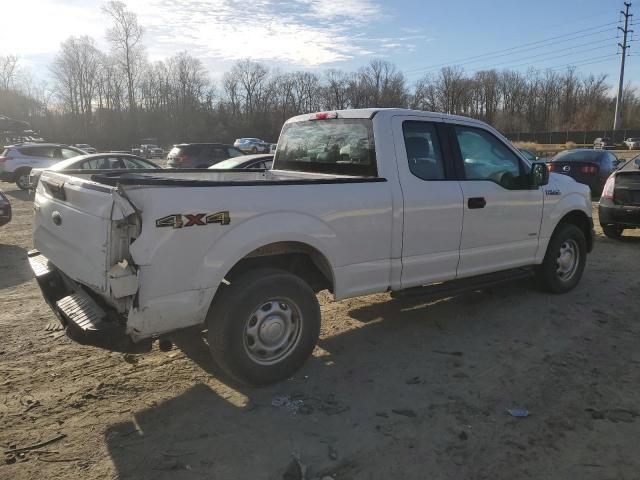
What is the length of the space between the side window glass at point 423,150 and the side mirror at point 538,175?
126 cm

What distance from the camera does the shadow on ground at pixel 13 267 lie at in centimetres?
686

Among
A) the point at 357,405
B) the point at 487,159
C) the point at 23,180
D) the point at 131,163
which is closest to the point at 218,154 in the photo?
the point at 131,163

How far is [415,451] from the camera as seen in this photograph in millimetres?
3115

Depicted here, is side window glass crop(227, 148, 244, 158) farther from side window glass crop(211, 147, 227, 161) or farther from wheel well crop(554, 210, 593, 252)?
wheel well crop(554, 210, 593, 252)

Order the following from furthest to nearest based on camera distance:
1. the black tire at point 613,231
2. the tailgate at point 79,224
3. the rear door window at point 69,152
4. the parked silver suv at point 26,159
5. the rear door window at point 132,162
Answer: the parked silver suv at point 26,159
the rear door window at point 69,152
the rear door window at point 132,162
the black tire at point 613,231
the tailgate at point 79,224

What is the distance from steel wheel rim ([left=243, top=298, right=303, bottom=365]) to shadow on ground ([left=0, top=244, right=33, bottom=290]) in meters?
4.48

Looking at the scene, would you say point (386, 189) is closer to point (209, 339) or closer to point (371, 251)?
point (371, 251)

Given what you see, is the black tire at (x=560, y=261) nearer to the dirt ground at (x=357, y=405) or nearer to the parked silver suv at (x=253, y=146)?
the dirt ground at (x=357, y=405)

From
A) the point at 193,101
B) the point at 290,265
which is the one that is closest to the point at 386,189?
the point at 290,265

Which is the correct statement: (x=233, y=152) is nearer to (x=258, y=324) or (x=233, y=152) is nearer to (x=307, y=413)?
(x=258, y=324)

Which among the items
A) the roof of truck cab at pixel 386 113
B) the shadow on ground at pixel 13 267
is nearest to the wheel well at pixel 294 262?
the roof of truck cab at pixel 386 113

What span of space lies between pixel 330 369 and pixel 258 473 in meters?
1.42

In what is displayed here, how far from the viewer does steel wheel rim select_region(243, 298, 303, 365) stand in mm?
3752

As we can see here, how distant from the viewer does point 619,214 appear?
30.8 feet
